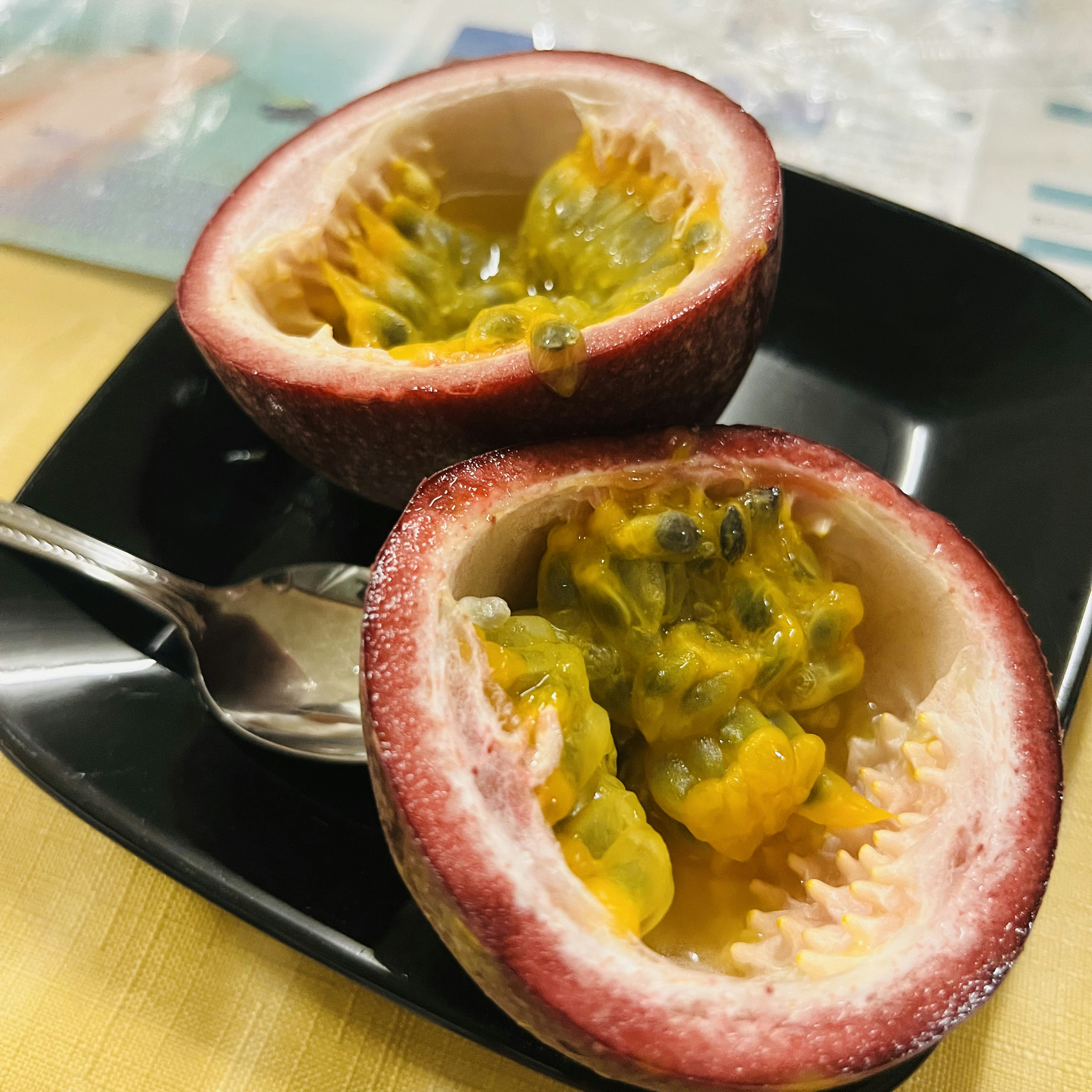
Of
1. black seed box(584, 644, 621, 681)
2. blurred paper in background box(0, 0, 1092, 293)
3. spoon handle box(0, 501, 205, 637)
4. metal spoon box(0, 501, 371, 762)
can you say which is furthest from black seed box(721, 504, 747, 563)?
blurred paper in background box(0, 0, 1092, 293)

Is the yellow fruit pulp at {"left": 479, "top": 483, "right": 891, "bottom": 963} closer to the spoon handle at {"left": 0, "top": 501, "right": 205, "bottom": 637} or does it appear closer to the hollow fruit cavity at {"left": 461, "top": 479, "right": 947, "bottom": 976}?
the hollow fruit cavity at {"left": 461, "top": 479, "right": 947, "bottom": 976}

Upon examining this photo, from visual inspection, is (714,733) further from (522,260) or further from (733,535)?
(522,260)

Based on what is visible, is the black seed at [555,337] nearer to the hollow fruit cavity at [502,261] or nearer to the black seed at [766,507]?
the hollow fruit cavity at [502,261]

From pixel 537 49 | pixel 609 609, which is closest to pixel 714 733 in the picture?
pixel 609 609

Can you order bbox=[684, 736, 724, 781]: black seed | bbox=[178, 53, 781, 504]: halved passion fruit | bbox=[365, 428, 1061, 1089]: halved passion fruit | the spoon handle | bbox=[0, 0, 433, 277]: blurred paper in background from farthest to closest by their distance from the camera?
bbox=[0, 0, 433, 277]: blurred paper in background
the spoon handle
bbox=[178, 53, 781, 504]: halved passion fruit
bbox=[684, 736, 724, 781]: black seed
bbox=[365, 428, 1061, 1089]: halved passion fruit

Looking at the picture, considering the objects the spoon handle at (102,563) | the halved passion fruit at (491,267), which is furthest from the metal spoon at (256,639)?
the halved passion fruit at (491,267)

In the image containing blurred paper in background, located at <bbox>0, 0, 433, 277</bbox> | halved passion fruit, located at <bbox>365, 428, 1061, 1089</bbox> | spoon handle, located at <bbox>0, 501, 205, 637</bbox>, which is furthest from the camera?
blurred paper in background, located at <bbox>0, 0, 433, 277</bbox>
